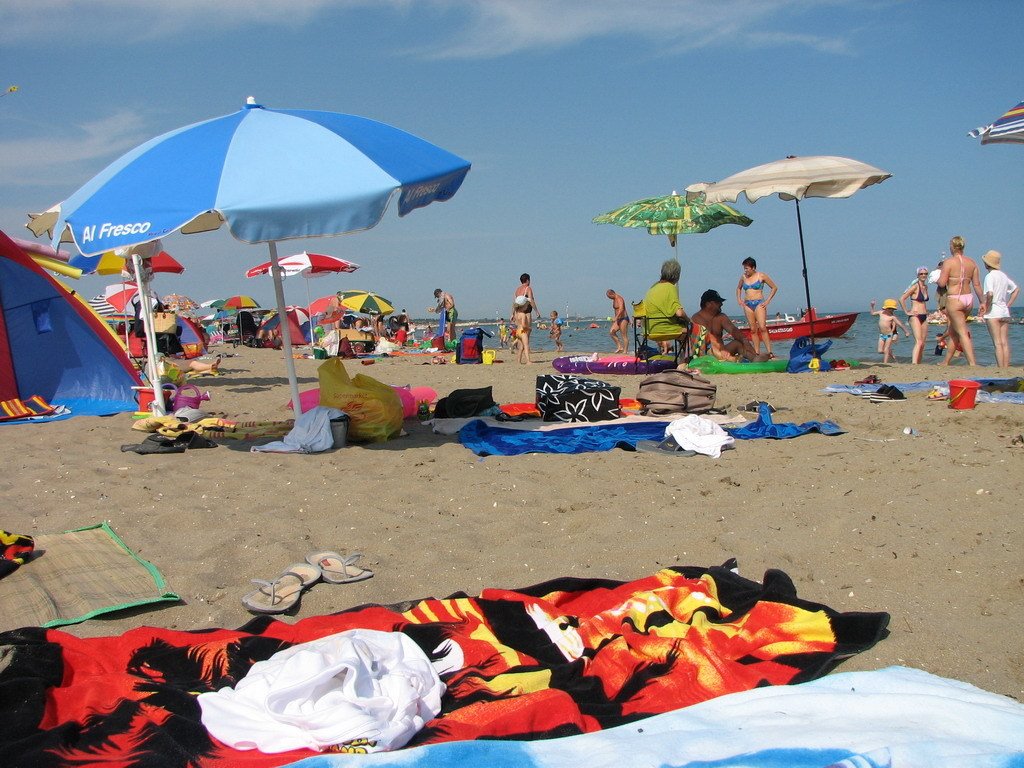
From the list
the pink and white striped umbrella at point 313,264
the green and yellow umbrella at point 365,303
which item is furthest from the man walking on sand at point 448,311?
the green and yellow umbrella at point 365,303

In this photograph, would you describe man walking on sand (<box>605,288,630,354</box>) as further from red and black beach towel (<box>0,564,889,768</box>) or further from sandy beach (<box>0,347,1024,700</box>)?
red and black beach towel (<box>0,564,889,768</box>)

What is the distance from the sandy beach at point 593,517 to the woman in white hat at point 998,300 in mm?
4554

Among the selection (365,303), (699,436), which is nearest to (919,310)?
(699,436)

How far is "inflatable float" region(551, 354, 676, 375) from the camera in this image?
1026cm

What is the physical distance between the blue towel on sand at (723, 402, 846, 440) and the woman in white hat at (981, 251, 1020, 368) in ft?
18.2

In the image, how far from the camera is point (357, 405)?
5848 mm

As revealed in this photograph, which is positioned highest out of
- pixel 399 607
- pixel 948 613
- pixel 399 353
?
pixel 399 353

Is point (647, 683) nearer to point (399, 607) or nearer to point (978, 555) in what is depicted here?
point (399, 607)

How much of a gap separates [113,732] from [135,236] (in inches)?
125

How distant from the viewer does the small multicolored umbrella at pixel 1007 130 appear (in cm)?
697

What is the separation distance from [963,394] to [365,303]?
17528mm

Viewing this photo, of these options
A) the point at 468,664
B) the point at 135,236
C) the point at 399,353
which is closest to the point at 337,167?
the point at 135,236

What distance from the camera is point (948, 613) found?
270cm

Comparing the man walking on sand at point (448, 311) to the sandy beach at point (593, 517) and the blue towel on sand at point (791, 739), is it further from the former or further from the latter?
the blue towel on sand at point (791, 739)
